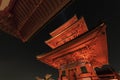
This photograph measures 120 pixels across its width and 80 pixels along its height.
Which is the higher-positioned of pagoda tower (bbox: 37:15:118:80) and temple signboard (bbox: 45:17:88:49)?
temple signboard (bbox: 45:17:88:49)

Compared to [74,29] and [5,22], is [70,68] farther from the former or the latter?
[5,22]

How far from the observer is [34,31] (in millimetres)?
3873

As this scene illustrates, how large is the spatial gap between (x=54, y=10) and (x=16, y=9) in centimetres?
109

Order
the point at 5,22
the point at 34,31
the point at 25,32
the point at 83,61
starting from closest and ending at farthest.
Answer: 1. the point at 5,22
2. the point at 34,31
3. the point at 25,32
4. the point at 83,61

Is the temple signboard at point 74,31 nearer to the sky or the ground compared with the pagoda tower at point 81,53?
nearer to the sky

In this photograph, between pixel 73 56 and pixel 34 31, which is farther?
pixel 73 56

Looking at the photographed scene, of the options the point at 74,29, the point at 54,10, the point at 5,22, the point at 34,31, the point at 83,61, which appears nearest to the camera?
the point at 54,10

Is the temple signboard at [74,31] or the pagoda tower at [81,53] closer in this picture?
the pagoda tower at [81,53]

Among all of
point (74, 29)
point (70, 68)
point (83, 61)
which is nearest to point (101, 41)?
point (83, 61)

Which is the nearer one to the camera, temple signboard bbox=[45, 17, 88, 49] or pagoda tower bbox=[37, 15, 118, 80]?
pagoda tower bbox=[37, 15, 118, 80]

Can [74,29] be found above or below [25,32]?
above

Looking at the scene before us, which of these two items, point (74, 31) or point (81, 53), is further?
point (74, 31)

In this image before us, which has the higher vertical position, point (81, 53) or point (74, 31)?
point (74, 31)

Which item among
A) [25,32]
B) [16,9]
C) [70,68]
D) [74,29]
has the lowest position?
[70,68]
